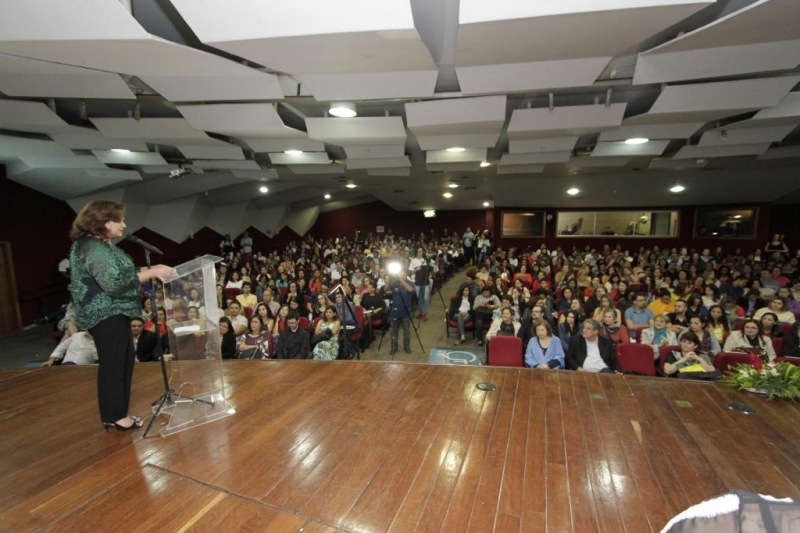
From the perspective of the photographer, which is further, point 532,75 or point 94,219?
point 532,75

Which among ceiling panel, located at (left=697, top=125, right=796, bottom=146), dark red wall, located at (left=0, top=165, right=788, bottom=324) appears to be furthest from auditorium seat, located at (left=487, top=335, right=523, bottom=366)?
dark red wall, located at (left=0, top=165, right=788, bottom=324)

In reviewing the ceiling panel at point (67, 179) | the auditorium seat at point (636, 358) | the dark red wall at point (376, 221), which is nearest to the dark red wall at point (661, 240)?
the dark red wall at point (376, 221)

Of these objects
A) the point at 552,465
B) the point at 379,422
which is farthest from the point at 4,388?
the point at 552,465

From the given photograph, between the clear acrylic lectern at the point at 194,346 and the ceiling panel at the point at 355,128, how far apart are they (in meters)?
2.63

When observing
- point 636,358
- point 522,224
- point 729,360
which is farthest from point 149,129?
point 522,224

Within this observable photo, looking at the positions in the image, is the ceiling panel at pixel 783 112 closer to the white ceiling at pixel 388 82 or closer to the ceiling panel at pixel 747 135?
the white ceiling at pixel 388 82

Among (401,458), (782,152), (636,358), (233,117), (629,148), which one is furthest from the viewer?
(782,152)

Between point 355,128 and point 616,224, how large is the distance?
9.70m

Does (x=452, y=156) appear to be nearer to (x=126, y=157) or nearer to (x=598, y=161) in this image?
(x=598, y=161)

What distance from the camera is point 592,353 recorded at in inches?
134

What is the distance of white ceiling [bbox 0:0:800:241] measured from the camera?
81.6 inches

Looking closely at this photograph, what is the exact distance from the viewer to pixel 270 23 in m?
2.11

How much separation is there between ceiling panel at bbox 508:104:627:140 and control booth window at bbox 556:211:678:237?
750 cm

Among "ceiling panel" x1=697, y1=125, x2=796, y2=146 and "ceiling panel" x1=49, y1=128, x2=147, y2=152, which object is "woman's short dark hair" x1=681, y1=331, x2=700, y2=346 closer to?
"ceiling panel" x1=697, y1=125, x2=796, y2=146
